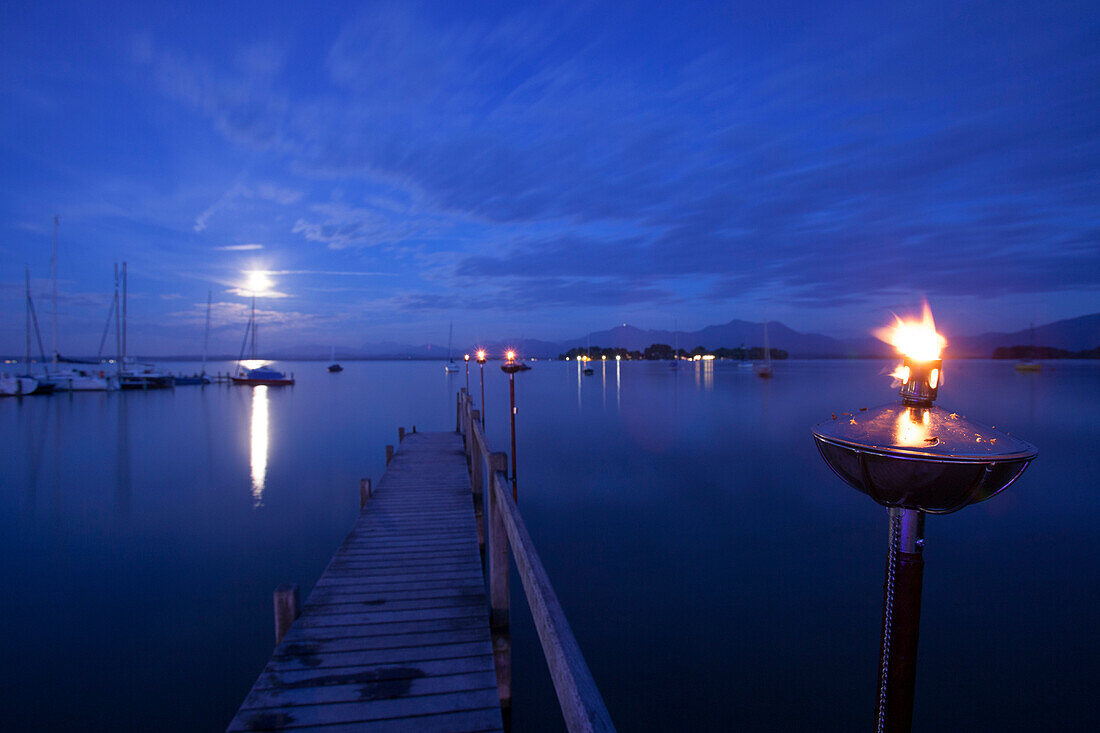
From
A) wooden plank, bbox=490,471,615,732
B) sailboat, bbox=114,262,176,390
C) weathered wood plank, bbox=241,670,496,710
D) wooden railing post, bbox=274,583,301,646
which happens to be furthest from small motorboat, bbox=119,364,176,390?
wooden plank, bbox=490,471,615,732

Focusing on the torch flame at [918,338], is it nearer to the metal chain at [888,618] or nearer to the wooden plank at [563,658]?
the metal chain at [888,618]

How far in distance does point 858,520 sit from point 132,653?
1602cm

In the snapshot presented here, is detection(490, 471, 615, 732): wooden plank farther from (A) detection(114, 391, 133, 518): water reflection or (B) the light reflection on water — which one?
(A) detection(114, 391, 133, 518): water reflection

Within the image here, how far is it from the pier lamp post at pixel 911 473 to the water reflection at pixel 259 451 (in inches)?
710

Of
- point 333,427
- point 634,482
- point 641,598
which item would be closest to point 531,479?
point 634,482

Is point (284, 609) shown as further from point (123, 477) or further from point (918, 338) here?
point (123, 477)

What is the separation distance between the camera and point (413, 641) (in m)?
5.31

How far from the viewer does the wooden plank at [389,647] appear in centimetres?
427

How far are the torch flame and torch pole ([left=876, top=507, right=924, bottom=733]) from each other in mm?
546

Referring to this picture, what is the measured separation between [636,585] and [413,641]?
6.30 metres

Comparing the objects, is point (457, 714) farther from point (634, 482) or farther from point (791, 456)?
point (791, 456)

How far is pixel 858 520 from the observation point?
14188 millimetres

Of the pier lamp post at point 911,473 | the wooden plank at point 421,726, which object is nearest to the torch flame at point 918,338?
the pier lamp post at point 911,473

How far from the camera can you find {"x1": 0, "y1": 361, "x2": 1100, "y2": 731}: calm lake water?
725 centimetres
